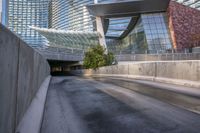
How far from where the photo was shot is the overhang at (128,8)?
5206cm

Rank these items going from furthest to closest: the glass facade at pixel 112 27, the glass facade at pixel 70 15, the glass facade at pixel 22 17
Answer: the glass facade at pixel 70 15
the glass facade at pixel 112 27
the glass facade at pixel 22 17

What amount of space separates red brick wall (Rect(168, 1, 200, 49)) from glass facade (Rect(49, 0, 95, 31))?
3751 centimetres

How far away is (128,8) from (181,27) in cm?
1439

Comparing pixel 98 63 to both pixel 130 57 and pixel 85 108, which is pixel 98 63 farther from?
pixel 85 108

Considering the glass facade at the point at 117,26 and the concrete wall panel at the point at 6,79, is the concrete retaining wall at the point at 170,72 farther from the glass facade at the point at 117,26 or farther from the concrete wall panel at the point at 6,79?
the glass facade at the point at 117,26

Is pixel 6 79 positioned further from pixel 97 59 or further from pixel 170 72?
pixel 97 59

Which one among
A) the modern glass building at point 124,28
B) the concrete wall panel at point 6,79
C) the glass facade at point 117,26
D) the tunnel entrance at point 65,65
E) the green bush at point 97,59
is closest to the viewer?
the concrete wall panel at point 6,79

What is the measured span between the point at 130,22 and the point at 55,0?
79635 mm

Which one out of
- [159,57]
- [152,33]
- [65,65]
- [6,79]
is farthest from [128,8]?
[6,79]

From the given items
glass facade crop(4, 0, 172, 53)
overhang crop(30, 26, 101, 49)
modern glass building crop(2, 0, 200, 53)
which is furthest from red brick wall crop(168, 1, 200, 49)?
overhang crop(30, 26, 101, 49)

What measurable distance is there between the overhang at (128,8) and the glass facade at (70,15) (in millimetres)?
27349

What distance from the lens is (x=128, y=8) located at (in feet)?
181

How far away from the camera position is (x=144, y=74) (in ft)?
58.3

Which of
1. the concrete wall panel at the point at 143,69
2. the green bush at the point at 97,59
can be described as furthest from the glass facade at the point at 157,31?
the concrete wall panel at the point at 143,69
